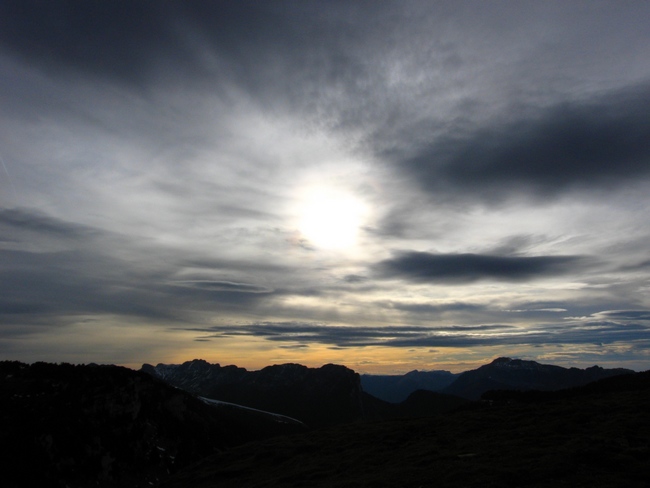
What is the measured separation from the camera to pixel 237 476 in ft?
245

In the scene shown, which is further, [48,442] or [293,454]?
[48,442]

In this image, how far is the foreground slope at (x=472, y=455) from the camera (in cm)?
3778

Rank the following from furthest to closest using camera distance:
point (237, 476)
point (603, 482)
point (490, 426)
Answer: point (237, 476)
point (490, 426)
point (603, 482)

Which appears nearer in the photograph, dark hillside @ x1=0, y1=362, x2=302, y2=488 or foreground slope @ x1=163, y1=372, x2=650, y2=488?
foreground slope @ x1=163, y1=372, x2=650, y2=488

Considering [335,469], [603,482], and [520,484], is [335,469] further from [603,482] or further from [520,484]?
[603,482]

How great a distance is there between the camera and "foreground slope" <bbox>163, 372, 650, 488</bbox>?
124 ft

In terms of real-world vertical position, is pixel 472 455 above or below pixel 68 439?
above

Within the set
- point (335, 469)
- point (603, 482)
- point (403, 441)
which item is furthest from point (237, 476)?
point (603, 482)

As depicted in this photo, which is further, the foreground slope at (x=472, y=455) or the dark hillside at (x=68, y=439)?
the dark hillside at (x=68, y=439)

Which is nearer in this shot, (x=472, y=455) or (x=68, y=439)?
(x=472, y=455)

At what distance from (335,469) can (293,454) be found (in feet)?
83.1

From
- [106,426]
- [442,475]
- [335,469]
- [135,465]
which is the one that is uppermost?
[442,475]

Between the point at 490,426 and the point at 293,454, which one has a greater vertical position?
the point at 490,426

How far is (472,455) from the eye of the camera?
49781 millimetres
